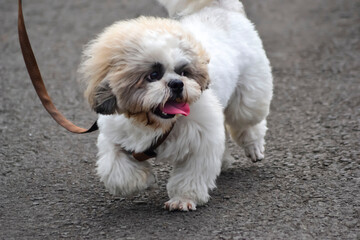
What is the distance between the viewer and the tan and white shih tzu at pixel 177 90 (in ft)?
11.9

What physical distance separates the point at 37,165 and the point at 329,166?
235cm

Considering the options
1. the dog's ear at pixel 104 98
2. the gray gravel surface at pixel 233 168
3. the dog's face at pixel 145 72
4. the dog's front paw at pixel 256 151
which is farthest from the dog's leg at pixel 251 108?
the dog's ear at pixel 104 98

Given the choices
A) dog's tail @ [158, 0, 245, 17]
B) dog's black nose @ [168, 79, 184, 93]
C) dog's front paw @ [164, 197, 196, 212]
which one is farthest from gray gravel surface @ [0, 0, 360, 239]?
dog's tail @ [158, 0, 245, 17]

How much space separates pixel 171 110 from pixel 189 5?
1400 millimetres

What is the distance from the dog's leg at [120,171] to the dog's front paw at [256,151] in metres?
1.19

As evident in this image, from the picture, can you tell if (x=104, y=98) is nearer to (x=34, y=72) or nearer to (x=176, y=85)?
(x=176, y=85)

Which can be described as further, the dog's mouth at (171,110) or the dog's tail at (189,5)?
the dog's tail at (189,5)

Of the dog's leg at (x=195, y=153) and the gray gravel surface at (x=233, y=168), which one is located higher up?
the dog's leg at (x=195, y=153)

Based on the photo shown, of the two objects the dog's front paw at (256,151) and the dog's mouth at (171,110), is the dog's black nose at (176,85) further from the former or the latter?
the dog's front paw at (256,151)

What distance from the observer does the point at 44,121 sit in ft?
20.7

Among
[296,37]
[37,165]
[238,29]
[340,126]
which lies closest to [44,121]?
[37,165]

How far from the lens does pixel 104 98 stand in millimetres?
3660

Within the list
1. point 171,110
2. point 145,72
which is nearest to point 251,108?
point 171,110

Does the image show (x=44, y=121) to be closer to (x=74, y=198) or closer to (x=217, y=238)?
→ (x=74, y=198)
